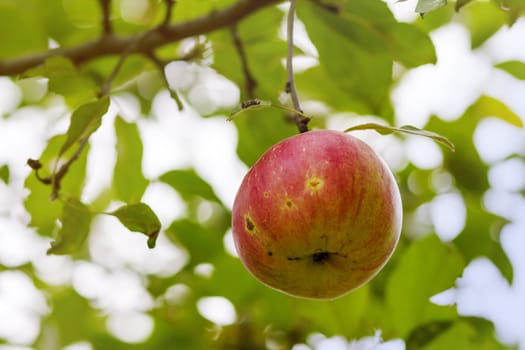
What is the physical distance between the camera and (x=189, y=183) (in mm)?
1562

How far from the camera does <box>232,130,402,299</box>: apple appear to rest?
89cm

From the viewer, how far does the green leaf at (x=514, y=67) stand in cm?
163

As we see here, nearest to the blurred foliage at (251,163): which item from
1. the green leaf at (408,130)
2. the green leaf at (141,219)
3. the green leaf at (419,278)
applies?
the green leaf at (419,278)

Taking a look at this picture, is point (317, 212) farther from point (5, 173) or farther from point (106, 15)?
point (5, 173)

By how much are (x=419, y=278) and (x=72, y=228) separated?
2.03 ft

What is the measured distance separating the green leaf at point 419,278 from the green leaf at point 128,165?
516 mm

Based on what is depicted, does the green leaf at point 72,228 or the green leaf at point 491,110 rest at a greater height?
the green leaf at point 72,228

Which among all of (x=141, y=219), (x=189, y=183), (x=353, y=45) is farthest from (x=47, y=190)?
(x=353, y=45)

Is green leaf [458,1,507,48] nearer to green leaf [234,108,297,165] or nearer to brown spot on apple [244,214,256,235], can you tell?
green leaf [234,108,297,165]

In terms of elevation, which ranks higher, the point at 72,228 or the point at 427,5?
the point at 427,5

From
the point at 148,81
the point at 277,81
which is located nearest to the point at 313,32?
the point at 277,81

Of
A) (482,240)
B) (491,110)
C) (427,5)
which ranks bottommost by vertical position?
(482,240)

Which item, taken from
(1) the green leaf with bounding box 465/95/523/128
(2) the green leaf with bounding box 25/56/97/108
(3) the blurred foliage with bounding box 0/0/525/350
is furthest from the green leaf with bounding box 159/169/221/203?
(1) the green leaf with bounding box 465/95/523/128

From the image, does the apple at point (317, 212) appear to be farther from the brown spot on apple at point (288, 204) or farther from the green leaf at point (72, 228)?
the green leaf at point (72, 228)
